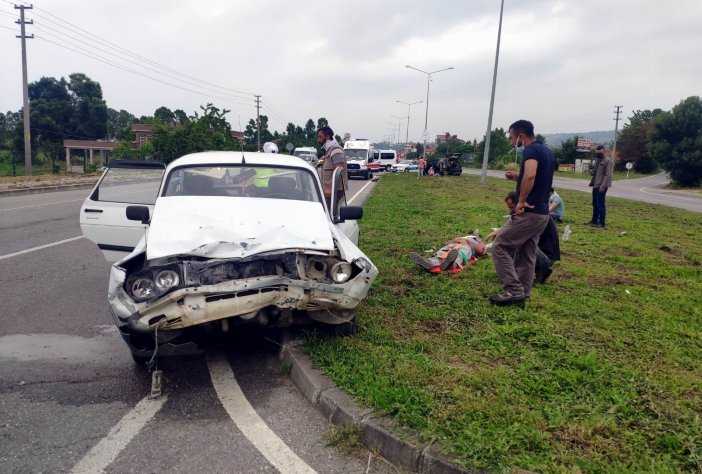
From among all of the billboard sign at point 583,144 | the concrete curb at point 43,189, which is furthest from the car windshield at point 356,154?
the billboard sign at point 583,144

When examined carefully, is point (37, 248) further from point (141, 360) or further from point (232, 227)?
point (232, 227)

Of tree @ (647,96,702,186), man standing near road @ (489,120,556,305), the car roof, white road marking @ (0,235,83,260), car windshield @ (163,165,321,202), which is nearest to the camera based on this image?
car windshield @ (163,165,321,202)

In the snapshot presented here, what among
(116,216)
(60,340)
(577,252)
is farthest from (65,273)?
(577,252)

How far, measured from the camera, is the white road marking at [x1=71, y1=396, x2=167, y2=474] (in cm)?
295

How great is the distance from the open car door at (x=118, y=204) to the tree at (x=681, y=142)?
151 feet

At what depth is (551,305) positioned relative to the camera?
18.5ft

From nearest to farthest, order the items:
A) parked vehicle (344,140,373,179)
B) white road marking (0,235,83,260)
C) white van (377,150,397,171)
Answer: white road marking (0,235,83,260), parked vehicle (344,140,373,179), white van (377,150,397,171)

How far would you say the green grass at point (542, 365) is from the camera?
3025mm

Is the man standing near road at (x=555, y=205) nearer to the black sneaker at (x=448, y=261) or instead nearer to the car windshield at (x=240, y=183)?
the black sneaker at (x=448, y=261)

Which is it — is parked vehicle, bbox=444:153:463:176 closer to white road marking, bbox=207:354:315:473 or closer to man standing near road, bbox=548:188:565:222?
man standing near road, bbox=548:188:565:222

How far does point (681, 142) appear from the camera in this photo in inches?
1666

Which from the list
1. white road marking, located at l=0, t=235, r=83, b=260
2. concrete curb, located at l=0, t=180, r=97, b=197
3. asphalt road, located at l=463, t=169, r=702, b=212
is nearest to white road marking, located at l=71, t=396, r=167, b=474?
white road marking, located at l=0, t=235, r=83, b=260

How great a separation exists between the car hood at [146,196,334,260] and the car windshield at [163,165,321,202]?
0.83 ft

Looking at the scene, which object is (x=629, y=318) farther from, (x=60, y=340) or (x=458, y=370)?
(x=60, y=340)
